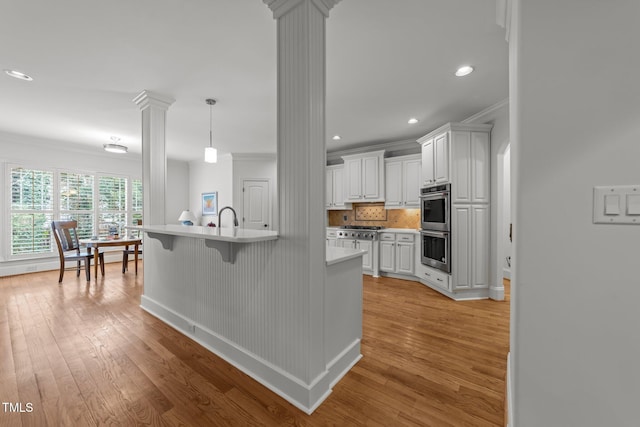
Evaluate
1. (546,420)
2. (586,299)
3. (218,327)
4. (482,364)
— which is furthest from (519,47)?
(218,327)

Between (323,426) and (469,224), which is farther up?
(469,224)

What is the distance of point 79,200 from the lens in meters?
5.59

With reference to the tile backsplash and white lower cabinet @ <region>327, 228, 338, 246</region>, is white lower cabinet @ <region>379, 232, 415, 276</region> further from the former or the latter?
white lower cabinet @ <region>327, 228, 338, 246</region>

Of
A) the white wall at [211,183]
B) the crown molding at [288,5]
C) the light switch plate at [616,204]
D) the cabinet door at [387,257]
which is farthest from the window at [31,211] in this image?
the light switch plate at [616,204]

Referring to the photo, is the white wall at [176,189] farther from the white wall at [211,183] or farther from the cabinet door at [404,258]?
the cabinet door at [404,258]

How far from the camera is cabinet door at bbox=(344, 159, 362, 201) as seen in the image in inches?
209

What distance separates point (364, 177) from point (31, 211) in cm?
666

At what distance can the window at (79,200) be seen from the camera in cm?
539

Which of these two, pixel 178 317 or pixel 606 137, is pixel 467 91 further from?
pixel 178 317

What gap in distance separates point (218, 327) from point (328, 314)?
41.3 inches

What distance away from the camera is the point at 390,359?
2.09 m

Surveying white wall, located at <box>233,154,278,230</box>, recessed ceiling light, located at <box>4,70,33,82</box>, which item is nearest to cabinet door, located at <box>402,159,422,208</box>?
white wall, located at <box>233,154,278,230</box>

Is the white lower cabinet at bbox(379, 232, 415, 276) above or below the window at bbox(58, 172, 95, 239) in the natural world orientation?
below

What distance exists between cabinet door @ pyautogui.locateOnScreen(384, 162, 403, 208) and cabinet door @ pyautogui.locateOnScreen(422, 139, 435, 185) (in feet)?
2.31
